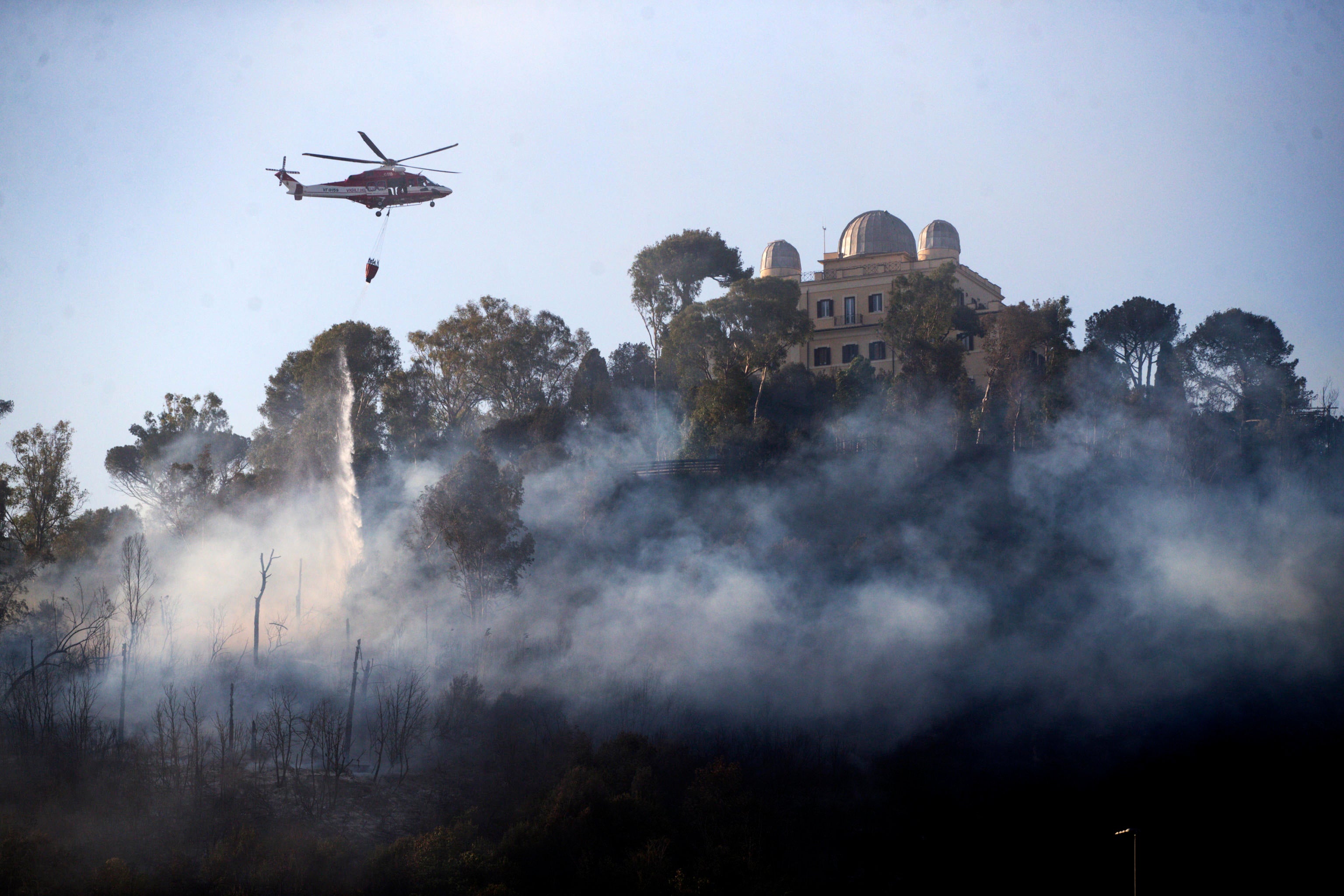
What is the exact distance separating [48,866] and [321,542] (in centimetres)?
2485

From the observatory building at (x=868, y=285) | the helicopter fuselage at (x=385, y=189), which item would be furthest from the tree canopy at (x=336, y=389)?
the observatory building at (x=868, y=285)

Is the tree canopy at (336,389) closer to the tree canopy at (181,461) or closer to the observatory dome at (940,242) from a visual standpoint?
the tree canopy at (181,461)

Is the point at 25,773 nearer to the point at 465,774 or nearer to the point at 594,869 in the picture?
the point at 465,774

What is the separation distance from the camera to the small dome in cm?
6881

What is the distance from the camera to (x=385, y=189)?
35.8m

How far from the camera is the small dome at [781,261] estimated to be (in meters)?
68.8

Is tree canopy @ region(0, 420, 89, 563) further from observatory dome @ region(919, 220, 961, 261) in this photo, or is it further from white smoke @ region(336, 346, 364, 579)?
observatory dome @ region(919, 220, 961, 261)

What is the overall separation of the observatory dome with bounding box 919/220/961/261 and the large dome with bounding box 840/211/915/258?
83 centimetres

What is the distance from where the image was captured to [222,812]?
24734 millimetres

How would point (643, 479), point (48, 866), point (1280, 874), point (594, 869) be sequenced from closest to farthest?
point (48, 866) → point (594, 869) → point (1280, 874) → point (643, 479)

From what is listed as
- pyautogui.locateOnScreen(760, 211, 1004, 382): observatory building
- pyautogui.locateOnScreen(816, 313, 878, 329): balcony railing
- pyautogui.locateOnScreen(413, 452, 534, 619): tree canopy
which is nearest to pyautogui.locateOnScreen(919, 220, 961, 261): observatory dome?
pyautogui.locateOnScreen(760, 211, 1004, 382): observatory building

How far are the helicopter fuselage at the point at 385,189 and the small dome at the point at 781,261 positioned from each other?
35838mm

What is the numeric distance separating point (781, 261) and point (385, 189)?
37.4 metres

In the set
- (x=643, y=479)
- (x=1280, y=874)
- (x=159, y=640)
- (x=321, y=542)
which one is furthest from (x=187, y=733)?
(x=1280, y=874)
